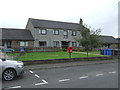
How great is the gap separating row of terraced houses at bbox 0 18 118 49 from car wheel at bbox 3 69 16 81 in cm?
1977

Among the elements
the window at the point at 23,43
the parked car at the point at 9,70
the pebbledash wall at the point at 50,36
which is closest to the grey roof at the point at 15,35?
the window at the point at 23,43

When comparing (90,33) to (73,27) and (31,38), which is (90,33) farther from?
(73,27)

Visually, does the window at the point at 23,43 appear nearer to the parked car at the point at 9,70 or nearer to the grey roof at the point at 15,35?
the grey roof at the point at 15,35

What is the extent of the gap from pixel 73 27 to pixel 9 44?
58.5 ft

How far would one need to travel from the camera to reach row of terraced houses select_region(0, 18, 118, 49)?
26.2 metres

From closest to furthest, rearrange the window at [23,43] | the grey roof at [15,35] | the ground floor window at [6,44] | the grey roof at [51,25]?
1. the ground floor window at [6,44]
2. the grey roof at [15,35]
3. the window at [23,43]
4. the grey roof at [51,25]

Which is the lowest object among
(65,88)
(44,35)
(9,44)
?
(65,88)

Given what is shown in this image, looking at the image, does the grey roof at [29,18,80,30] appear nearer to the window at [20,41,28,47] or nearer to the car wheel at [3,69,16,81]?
the window at [20,41,28,47]

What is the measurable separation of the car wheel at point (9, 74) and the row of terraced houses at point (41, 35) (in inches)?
779

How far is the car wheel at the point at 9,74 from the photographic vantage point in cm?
620

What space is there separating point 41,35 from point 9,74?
74.1ft

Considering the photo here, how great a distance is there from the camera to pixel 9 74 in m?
6.28

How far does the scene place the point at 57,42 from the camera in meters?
30.6

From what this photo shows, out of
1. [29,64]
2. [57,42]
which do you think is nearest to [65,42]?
[57,42]
